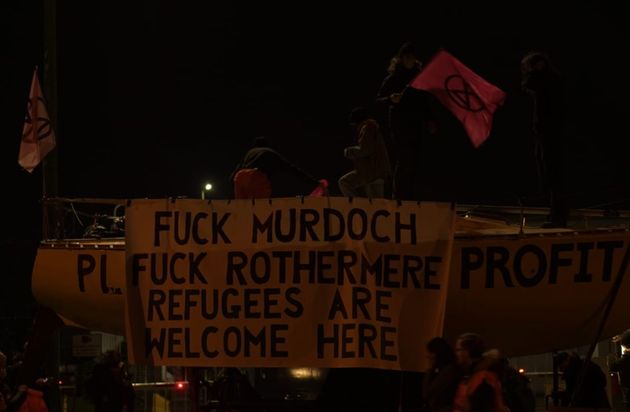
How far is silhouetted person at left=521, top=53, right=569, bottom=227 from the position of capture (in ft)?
39.0

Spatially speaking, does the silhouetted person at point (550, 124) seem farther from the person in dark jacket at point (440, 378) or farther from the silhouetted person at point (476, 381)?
the silhouetted person at point (476, 381)

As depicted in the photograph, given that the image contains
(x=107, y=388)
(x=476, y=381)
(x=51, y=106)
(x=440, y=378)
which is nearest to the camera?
(x=476, y=381)

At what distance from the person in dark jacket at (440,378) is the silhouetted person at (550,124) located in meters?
2.59

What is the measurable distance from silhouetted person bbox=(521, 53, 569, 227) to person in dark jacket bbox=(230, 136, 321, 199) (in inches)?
93.6

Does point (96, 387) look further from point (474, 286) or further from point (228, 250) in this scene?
point (474, 286)

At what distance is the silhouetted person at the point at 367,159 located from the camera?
1284cm

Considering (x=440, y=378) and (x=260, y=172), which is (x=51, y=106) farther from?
(x=440, y=378)

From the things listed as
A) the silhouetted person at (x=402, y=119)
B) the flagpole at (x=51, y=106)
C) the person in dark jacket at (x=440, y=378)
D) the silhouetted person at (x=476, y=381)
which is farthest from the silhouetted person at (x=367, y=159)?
the flagpole at (x=51, y=106)

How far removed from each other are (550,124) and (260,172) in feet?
9.61

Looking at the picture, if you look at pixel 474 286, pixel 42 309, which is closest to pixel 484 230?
pixel 474 286

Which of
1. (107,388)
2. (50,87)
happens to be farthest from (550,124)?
(50,87)

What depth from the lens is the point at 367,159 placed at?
508 inches

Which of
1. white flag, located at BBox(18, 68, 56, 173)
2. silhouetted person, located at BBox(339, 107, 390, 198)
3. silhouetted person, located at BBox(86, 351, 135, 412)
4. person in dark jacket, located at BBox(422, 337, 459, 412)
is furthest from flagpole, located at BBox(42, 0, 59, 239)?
person in dark jacket, located at BBox(422, 337, 459, 412)

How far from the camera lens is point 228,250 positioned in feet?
37.1
